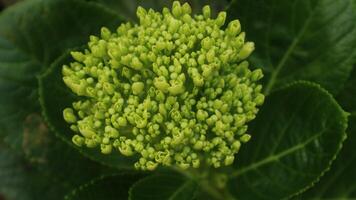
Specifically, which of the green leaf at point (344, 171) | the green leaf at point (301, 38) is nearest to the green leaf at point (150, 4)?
the green leaf at point (301, 38)

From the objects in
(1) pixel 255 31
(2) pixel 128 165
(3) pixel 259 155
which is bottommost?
(2) pixel 128 165

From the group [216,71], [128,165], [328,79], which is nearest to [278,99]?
[328,79]

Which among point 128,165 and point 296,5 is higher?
point 296,5

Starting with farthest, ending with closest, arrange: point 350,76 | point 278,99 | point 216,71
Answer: point 350,76 < point 278,99 < point 216,71

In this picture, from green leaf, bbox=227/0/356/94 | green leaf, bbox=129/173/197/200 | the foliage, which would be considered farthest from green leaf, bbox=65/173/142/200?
green leaf, bbox=227/0/356/94

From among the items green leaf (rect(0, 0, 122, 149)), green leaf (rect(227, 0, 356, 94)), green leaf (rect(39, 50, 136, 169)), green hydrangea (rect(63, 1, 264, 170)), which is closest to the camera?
green hydrangea (rect(63, 1, 264, 170))

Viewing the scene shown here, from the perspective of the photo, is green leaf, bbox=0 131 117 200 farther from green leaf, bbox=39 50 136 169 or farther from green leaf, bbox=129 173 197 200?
green leaf, bbox=129 173 197 200

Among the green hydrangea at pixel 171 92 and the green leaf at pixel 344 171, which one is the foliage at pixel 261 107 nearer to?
the green leaf at pixel 344 171

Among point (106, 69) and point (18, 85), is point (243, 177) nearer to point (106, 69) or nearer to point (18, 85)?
point (106, 69)
